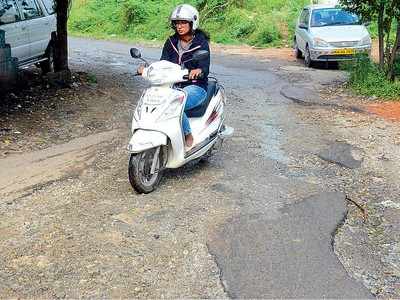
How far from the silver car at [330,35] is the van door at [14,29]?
7.87 metres

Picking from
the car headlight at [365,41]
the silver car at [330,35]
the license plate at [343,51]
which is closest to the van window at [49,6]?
the silver car at [330,35]

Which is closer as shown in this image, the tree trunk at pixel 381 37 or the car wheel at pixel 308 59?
the tree trunk at pixel 381 37

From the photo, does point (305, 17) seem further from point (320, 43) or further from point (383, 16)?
point (383, 16)

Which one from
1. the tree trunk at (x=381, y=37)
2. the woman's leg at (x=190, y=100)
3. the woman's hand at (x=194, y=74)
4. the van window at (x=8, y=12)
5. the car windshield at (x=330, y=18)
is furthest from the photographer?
the car windshield at (x=330, y=18)

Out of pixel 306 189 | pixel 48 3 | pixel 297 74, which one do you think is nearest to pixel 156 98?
pixel 306 189

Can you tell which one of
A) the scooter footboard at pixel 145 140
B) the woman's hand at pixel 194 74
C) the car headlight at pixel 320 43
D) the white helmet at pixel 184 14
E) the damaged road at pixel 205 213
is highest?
the white helmet at pixel 184 14

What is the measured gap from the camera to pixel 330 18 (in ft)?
53.2

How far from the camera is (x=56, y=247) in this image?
4219 millimetres

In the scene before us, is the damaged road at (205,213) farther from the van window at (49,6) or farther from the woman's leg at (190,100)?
the van window at (49,6)

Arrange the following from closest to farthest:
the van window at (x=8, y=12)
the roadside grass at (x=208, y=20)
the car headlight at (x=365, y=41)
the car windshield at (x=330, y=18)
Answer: the van window at (x=8, y=12)
the car headlight at (x=365, y=41)
the car windshield at (x=330, y=18)
the roadside grass at (x=208, y=20)

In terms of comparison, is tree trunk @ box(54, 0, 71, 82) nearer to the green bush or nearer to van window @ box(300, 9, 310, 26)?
van window @ box(300, 9, 310, 26)

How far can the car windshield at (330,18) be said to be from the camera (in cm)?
1606

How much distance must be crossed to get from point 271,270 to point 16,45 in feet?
26.6

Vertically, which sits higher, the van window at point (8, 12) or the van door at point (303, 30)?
the van window at point (8, 12)
